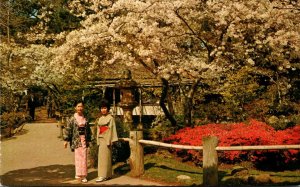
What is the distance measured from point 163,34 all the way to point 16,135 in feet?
34.4

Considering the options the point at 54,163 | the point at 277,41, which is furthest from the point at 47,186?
the point at 277,41

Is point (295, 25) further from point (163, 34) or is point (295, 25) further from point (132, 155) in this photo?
point (132, 155)

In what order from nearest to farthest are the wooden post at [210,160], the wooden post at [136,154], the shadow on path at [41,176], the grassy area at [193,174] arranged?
the wooden post at [210,160]
the grassy area at [193,174]
the shadow on path at [41,176]
the wooden post at [136,154]

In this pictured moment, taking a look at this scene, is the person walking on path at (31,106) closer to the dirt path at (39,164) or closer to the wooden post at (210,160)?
the dirt path at (39,164)

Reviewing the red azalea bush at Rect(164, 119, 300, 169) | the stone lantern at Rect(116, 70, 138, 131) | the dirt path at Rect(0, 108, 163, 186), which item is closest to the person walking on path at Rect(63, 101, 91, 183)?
the dirt path at Rect(0, 108, 163, 186)

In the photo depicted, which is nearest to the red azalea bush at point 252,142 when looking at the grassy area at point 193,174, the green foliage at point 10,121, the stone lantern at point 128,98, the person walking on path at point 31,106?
the grassy area at point 193,174

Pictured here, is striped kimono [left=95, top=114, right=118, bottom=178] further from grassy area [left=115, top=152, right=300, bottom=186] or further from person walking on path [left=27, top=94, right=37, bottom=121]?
person walking on path [left=27, top=94, right=37, bottom=121]

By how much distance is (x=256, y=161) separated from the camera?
10.1 m

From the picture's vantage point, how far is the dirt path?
861 cm

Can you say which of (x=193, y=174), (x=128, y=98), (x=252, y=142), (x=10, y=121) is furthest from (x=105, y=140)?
(x=10, y=121)

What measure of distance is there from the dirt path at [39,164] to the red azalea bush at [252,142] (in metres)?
2.76

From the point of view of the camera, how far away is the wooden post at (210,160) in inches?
303

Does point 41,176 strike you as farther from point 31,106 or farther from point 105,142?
point 31,106

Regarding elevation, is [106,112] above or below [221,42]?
below
